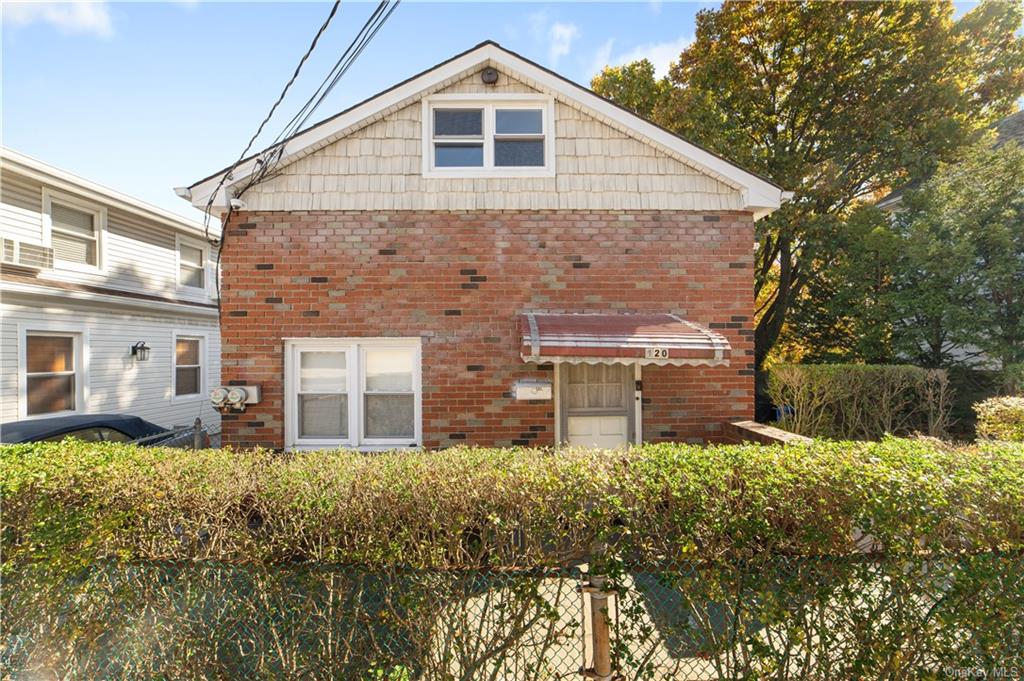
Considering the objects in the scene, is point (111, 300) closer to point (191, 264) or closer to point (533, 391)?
point (191, 264)

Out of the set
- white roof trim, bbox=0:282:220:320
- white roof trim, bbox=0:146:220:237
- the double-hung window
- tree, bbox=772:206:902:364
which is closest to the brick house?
white roof trim, bbox=0:282:220:320

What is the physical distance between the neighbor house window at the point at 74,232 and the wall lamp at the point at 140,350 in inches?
86.3

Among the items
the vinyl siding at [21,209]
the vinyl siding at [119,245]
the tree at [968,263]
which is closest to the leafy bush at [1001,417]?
the tree at [968,263]

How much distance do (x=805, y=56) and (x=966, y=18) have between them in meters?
4.05

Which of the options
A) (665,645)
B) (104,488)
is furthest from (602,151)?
(104,488)

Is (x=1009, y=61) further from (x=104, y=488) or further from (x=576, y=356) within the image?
(x=104, y=488)

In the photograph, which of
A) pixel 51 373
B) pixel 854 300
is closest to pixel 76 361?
pixel 51 373

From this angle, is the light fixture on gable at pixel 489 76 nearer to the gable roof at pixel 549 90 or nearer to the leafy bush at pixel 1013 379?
the gable roof at pixel 549 90

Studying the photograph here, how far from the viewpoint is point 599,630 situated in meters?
3.10

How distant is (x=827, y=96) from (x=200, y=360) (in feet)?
71.2

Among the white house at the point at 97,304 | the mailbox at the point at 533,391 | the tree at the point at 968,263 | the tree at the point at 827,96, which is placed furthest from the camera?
the tree at the point at 827,96

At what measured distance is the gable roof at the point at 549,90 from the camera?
6.61 m

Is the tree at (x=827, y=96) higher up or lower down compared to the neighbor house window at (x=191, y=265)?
higher up

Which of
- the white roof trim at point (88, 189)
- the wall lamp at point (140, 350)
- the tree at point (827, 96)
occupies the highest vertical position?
the tree at point (827, 96)
